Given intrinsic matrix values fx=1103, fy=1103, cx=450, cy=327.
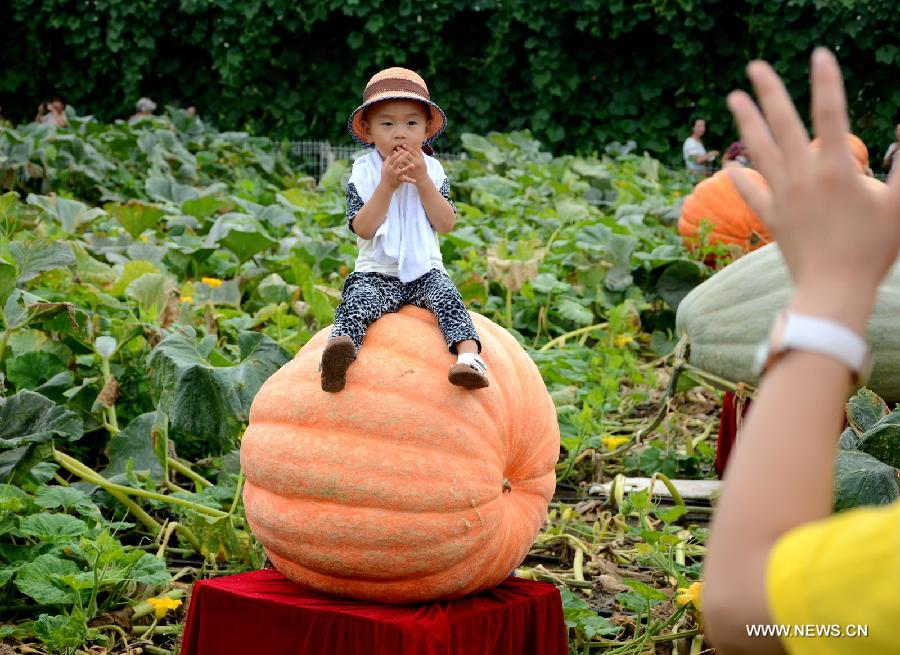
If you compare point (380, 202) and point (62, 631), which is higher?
point (380, 202)

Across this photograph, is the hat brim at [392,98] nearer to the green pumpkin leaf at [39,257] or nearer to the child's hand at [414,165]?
the child's hand at [414,165]

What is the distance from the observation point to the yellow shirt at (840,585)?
2.84 feet

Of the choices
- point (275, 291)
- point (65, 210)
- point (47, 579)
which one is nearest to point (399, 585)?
point (47, 579)

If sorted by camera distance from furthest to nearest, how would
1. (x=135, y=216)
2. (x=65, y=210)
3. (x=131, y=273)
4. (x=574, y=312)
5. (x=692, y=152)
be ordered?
(x=692, y=152) < (x=135, y=216) < (x=65, y=210) < (x=574, y=312) < (x=131, y=273)

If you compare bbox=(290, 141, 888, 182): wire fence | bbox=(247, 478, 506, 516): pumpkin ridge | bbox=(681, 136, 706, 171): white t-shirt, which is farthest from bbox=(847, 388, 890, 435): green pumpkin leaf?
bbox=(681, 136, 706, 171): white t-shirt

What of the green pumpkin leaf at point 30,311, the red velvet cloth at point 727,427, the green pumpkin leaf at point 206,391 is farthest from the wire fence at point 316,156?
the green pumpkin leaf at point 206,391

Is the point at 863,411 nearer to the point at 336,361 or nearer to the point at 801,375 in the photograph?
the point at 336,361

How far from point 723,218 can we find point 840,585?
5.45m

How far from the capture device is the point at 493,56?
14195mm

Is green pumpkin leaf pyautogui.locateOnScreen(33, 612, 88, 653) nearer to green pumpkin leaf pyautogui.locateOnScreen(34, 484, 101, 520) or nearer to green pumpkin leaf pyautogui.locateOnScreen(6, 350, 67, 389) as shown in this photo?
green pumpkin leaf pyautogui.locateOnScreen(34, 484, 101, 520)

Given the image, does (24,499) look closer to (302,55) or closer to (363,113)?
(363,113)

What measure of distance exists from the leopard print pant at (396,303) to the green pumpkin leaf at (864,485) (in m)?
0.81

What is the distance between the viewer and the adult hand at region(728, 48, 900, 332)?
3.21 feet

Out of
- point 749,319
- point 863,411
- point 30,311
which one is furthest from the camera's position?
point 749,319
